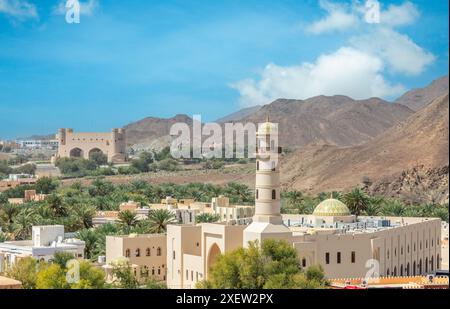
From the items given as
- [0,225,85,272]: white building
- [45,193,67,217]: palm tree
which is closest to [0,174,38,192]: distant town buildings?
[45,193,67,217]: palm tree

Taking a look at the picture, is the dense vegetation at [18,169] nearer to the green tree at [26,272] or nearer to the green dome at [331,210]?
the green dome at [331,210]

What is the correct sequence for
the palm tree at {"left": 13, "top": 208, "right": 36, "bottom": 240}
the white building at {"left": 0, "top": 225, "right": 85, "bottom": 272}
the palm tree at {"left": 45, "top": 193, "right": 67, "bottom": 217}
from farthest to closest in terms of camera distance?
the palm tree at {"left": 45, "top": 193, "right": 67, "bottom": 217} → the palm tree at {"left": 13, "top": 208, "right": 36, "bottom": 240} → the white building at {"left": 0, "top": 225, "right": 85, "bottom": 272}

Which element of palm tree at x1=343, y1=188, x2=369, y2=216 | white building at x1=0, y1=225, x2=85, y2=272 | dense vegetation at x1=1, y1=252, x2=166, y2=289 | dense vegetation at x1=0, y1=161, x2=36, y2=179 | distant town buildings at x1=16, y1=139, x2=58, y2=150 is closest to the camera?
dense vegetation at x1=1, y1=252, x2=166, y2=289

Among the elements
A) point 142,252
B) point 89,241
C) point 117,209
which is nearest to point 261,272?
point 142,252

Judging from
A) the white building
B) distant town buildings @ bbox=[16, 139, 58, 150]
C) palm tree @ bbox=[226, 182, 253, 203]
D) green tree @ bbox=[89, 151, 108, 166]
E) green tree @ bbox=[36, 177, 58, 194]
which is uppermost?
distant town buildings @ bbox=[16, 139, 58, 150]

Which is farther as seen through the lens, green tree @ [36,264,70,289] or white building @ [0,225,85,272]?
white building @ [0,225,85,272]

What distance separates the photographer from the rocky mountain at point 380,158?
9419 centimetres

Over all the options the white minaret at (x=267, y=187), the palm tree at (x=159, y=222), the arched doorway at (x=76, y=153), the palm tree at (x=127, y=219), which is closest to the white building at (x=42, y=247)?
the palm tree at (x=159, y=222)

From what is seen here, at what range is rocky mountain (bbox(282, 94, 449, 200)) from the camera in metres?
94.2

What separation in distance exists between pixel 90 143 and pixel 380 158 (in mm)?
51599

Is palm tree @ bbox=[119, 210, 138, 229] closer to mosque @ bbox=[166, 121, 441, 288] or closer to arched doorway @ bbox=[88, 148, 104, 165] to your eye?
mosque @ bbox=[166, 121, 441, 288]

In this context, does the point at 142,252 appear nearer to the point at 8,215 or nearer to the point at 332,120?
the point at 8,215

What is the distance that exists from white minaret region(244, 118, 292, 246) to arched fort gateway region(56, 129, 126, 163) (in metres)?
103

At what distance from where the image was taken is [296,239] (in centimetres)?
3531
